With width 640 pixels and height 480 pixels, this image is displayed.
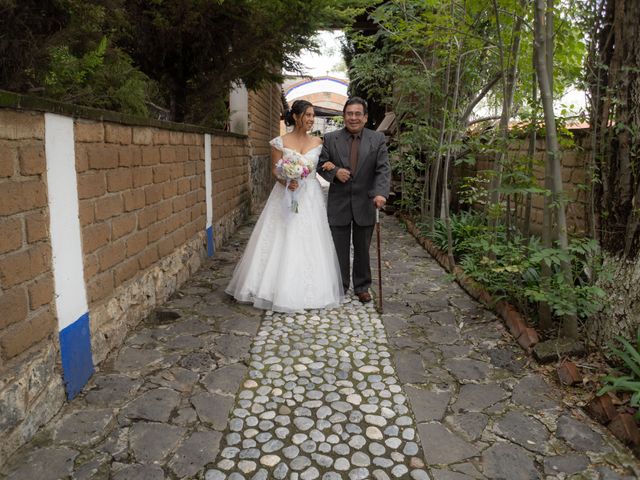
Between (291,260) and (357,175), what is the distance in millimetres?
962

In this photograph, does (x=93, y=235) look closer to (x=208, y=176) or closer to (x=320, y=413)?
(x=320, y=413)

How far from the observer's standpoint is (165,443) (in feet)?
7.39

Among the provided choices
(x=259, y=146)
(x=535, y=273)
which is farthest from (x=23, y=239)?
(x=259, y=146)

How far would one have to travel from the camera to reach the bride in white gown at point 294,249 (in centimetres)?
415

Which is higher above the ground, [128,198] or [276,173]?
[276,173]

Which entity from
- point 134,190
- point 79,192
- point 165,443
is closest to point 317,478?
point 165,443

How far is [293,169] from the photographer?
4.20 metres

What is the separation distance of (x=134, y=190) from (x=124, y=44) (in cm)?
260

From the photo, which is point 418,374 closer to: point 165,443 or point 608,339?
point 608,339

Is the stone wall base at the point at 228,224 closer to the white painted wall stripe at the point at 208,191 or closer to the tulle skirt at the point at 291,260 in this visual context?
the white painted wall stripe at the point at 208,191

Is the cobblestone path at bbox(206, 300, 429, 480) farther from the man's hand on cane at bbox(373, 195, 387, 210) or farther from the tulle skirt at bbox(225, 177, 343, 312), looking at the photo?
the man's hand on cane at bbox(373, 195, 387, 210)

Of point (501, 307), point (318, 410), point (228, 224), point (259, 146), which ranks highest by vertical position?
point (259, 146)

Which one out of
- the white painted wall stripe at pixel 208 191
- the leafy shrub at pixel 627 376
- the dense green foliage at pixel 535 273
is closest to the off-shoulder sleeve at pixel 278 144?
the white painted wall stripe at pixel 208 191

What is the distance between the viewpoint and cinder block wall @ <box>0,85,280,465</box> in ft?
6.87
